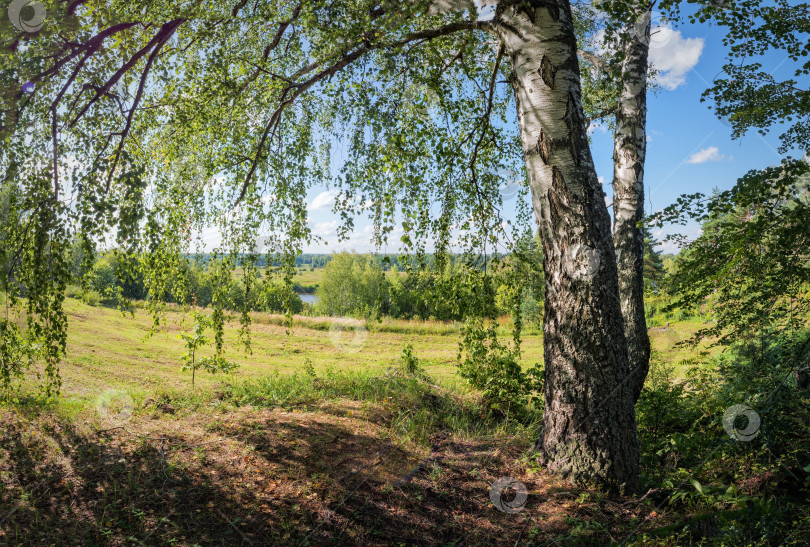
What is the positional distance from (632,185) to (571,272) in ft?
7.73

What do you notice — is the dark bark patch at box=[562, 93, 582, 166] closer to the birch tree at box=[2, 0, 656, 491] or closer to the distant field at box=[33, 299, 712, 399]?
the birch tree at box=[2, 0, 656, 491]

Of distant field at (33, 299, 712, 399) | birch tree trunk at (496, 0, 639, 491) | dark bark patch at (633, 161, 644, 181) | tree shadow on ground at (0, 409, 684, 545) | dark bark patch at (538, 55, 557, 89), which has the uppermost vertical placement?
dark bark patch at (538, 55, 557, 89)

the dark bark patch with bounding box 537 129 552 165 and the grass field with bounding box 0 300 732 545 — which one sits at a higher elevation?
the dark bark patch with bounding box 537 129 552 165

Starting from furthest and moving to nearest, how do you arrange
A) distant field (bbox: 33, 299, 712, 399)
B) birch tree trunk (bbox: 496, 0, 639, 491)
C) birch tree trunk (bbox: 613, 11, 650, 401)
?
distant field (bbox: 33, 299, 712, 399) < birch tree trunk (bbox: 613, 11, 650, 401) < birch tree trunk (bbox: 496, 0, 639, 491)

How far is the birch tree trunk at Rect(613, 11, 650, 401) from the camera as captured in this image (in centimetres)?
501

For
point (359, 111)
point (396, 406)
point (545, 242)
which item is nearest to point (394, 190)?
point (359, 111)

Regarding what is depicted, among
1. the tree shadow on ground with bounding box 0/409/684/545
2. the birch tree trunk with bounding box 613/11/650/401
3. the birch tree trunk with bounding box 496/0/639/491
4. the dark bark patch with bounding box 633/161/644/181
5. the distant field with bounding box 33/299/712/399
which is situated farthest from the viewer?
the distant field with bounding box 33/299/712/399

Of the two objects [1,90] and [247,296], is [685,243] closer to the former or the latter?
[247,296]

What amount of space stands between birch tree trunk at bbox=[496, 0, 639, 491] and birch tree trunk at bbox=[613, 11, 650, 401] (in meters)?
1.67

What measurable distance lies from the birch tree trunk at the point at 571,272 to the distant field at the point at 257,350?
2.73 metres

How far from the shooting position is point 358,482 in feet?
11.9

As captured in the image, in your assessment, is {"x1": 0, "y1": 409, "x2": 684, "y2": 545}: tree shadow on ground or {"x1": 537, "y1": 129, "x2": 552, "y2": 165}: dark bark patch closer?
{"x1": 0, "y1": 409, "x2": 684, "y2": 545}: tree shadow on ground

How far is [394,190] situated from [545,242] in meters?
1.72

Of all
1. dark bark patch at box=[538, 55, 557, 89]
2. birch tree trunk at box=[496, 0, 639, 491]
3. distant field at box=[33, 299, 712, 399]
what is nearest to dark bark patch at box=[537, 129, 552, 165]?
birch tree trunk at box=[496, 0, 639, 491]
